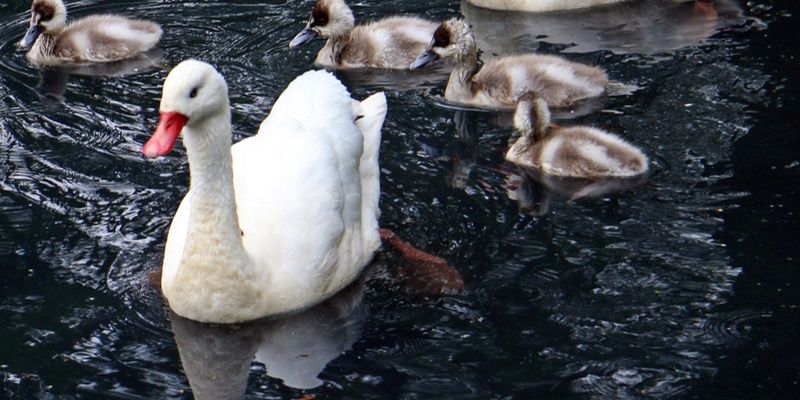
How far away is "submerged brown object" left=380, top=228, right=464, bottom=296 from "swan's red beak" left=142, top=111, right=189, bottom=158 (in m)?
1.33

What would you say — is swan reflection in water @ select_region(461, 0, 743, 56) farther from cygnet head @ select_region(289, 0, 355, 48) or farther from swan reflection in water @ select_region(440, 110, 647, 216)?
swan reflection in water @ select_region(440, 110, 647, 216)

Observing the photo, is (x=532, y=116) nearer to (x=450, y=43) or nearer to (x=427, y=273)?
(x=450, y=43)

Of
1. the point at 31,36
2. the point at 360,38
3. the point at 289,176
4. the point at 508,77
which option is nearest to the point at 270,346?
the point at 289,176

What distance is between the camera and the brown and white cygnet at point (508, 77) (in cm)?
842

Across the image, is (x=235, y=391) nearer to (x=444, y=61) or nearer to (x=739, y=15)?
(x=444, y=61)

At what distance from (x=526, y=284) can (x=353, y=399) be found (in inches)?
46.6

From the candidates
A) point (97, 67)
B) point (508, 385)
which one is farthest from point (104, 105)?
point (508, 385)

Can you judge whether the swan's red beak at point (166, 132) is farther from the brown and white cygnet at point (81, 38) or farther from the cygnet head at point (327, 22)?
the brown and white cygnet at point (81, 38)

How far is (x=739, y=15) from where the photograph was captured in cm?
→ 974

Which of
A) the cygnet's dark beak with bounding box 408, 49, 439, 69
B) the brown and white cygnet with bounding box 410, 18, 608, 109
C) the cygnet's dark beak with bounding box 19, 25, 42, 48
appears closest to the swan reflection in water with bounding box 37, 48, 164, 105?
the cygnet's dark beak with bounding box 19, 25, 42, 48

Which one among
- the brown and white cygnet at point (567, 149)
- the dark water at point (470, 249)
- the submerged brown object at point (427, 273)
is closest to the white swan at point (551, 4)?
the dark water at point (470, 249)

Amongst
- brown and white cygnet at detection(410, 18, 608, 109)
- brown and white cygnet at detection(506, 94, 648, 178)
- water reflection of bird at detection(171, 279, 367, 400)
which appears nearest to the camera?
water reflection of bird at detection(171, 279, 367, 400)

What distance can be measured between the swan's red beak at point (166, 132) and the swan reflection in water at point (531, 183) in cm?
210

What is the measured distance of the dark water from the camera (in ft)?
18.2
